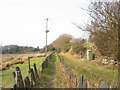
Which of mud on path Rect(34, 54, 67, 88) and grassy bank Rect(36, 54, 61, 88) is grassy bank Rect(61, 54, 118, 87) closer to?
mud on path Rect(34, 54, 67, 88)

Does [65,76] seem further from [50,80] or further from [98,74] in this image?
[98,74]

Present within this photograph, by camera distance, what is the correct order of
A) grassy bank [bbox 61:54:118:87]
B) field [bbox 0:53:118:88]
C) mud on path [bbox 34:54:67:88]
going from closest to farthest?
field [bbox 0:53:118:88] < grassy bank [bbox 61:54:118:87] < mud on path [bbox 34:54:67:88]

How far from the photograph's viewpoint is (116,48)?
11.4 meters

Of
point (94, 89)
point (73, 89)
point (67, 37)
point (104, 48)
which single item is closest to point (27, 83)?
point (73, 89)

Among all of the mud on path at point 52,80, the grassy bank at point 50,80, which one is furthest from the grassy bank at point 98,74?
the grassy bank at point 50,80

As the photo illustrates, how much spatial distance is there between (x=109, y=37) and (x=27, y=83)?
614cm

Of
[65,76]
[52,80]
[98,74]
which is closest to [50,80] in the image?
[52,80]

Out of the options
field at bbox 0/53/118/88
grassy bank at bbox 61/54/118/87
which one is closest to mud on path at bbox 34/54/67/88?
field at bbox 0/53/118/88

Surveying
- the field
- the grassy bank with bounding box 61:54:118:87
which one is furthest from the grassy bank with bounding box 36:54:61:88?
the grassy bank with bounding box 61:54:118:87

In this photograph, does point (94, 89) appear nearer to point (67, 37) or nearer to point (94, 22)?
point (94, 22)

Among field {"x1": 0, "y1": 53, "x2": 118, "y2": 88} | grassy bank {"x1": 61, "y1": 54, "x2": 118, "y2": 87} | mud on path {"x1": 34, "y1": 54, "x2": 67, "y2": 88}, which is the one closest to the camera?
field {"x1": 0, "y1": 53, "x2": 118, "y2": 88}

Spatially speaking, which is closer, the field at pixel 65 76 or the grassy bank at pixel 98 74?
the field at pixel 65 76

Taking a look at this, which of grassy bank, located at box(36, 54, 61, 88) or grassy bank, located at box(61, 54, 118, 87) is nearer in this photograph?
grassy bank, located at box(61, 54, 118, 87)

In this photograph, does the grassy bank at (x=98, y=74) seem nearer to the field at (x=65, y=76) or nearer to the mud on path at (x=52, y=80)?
the field at (x=65, y=76)
